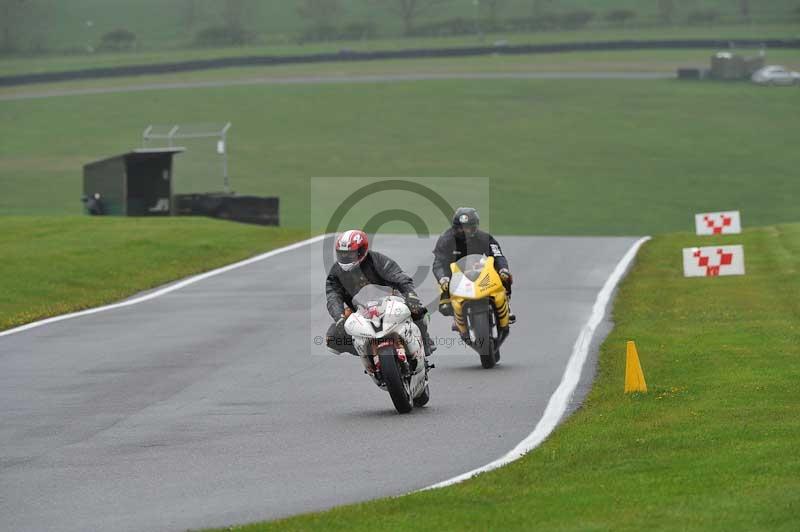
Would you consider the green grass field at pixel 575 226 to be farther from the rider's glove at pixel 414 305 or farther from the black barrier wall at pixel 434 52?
the black barrier wall at pixel 434 52

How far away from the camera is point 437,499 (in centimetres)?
940

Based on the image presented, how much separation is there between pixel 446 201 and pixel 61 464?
43096mm

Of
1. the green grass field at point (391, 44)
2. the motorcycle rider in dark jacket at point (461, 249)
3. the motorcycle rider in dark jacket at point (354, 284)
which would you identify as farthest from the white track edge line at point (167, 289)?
the green grass field at point (391, 44)

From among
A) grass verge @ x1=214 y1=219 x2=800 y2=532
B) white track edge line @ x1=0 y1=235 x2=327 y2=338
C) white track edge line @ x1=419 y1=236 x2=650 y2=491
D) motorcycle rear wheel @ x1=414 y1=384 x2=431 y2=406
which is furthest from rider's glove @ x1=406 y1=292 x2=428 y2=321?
white track edge line @ x1=0 y1=235 x2=327 y2=338

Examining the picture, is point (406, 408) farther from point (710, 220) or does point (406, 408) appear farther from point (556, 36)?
point (556, 36)

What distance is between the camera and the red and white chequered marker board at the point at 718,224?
3712 cm

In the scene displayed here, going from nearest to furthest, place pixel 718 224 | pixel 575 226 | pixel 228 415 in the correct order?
1. pixel 228 415
2. pixel 718 224
3. pixel 575 226

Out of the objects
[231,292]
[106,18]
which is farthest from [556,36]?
[231,292]

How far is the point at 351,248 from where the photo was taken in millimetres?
13164

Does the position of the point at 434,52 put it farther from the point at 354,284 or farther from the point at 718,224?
the point at 354,284

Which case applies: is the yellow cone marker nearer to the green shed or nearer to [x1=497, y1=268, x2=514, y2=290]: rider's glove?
[x1=497, y1=268, x2=514, y2=290]: rider's glove

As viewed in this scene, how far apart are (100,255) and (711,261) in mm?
13530

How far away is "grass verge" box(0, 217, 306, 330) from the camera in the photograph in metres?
26.8

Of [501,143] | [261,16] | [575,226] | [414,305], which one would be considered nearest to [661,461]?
[414,305]
